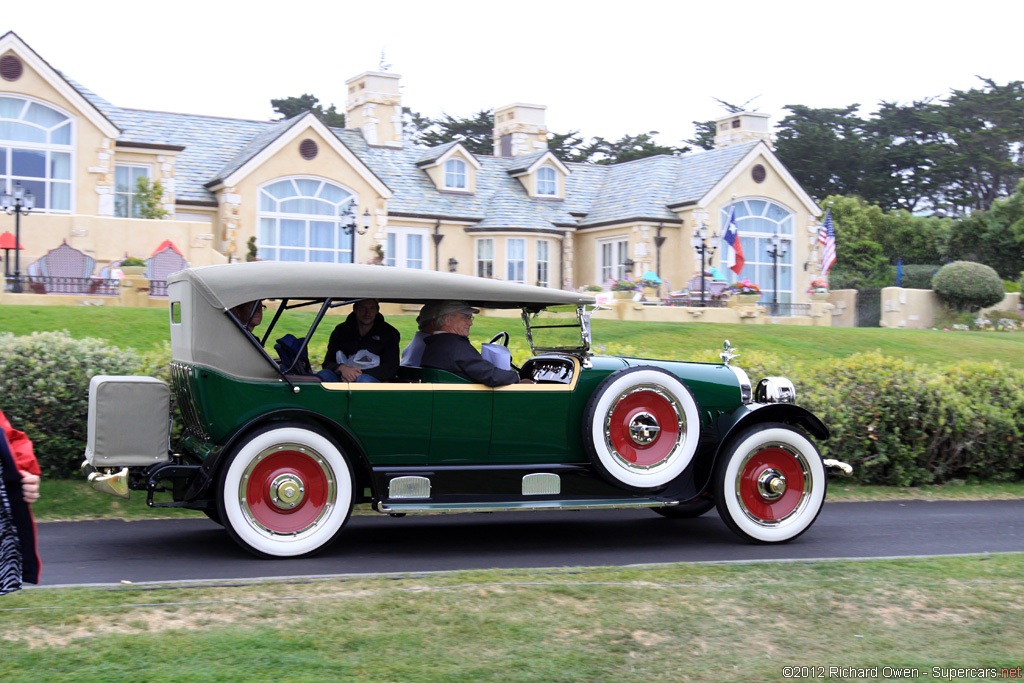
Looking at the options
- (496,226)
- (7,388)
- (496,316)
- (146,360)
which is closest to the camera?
(7,388)

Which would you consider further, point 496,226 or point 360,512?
point 496,226

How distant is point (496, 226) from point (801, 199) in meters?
11.9

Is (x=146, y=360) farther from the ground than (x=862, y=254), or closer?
closer

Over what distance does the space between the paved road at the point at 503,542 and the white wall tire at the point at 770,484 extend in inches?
6.3

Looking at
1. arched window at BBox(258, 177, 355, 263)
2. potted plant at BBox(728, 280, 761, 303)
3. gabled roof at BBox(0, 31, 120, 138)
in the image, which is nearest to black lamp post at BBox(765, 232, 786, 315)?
potted plant at BBox(728, 280, 761, 303)

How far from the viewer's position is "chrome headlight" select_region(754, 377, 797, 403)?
292 inches

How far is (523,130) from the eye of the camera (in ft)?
132

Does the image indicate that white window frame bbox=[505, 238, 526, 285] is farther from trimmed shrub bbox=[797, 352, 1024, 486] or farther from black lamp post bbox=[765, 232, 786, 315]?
trimmed shrub bbox=[797, 352, 1024, 486]

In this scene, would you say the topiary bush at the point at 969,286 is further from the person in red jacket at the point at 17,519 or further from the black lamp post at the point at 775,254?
the person in red jacket at the point at 17,519

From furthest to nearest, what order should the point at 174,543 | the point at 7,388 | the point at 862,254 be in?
the point at 862,254 < the point at 7,388 < the point at 174,543

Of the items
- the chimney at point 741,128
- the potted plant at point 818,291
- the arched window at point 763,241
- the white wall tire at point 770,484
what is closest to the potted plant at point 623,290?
the arched window at point 763,241

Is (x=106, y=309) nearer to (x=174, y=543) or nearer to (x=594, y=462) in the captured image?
(x=174, y=543)

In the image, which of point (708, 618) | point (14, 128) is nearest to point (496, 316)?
point (14, 128)

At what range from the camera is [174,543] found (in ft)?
21.6
